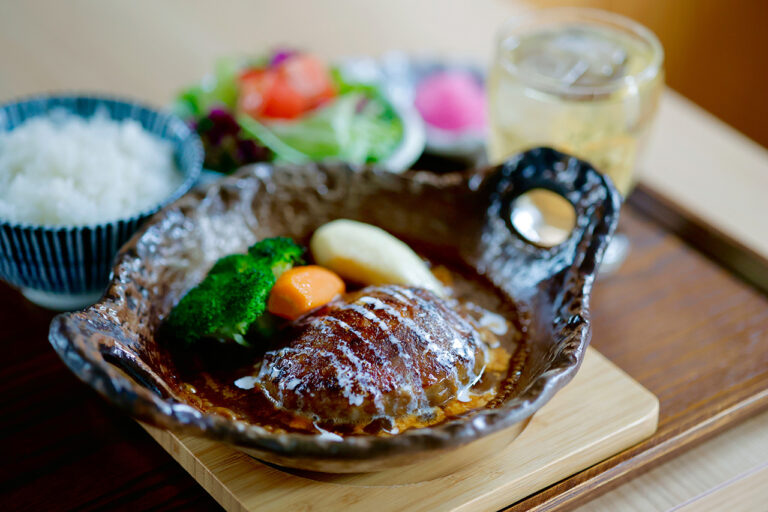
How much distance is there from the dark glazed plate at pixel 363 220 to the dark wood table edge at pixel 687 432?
5.0 inches

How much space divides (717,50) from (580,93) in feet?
7.99

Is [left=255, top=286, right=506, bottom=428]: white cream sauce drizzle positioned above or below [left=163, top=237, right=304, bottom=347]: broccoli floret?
below

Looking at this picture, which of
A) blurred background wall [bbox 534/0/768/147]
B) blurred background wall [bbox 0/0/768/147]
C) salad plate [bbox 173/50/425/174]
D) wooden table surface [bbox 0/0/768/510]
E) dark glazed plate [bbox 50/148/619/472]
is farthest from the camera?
blurred background wall [bbox 534/0/768/147]

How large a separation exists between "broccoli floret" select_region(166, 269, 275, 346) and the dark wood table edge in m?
0.50

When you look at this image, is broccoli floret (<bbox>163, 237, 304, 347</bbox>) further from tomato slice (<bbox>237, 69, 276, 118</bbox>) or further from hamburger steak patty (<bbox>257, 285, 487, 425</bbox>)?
tomato slice (<bbox>237, 69, 276, 118</bbox>)

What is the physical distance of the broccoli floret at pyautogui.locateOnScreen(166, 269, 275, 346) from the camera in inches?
47.9

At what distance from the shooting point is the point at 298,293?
1275 mm

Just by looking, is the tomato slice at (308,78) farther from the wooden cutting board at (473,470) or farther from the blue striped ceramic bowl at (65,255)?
the wooden cutting board at (473,470)

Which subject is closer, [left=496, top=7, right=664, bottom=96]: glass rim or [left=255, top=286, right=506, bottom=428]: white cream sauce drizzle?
[left=255, top=286, right=506, bottom=428]: white cream sauce drizzle

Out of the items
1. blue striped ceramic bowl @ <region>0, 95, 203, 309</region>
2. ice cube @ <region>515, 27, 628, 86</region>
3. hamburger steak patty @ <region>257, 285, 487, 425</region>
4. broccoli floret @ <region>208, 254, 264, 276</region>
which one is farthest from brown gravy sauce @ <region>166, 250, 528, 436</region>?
ice cube @ <region>515, 27, 628, 86</region>

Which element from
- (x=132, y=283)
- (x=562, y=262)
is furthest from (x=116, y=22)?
(x=562, y=262)

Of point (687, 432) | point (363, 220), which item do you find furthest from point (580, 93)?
point (687, 432)

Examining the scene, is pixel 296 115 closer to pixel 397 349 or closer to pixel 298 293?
pixel 298 293

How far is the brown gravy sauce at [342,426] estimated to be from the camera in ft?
3.66
